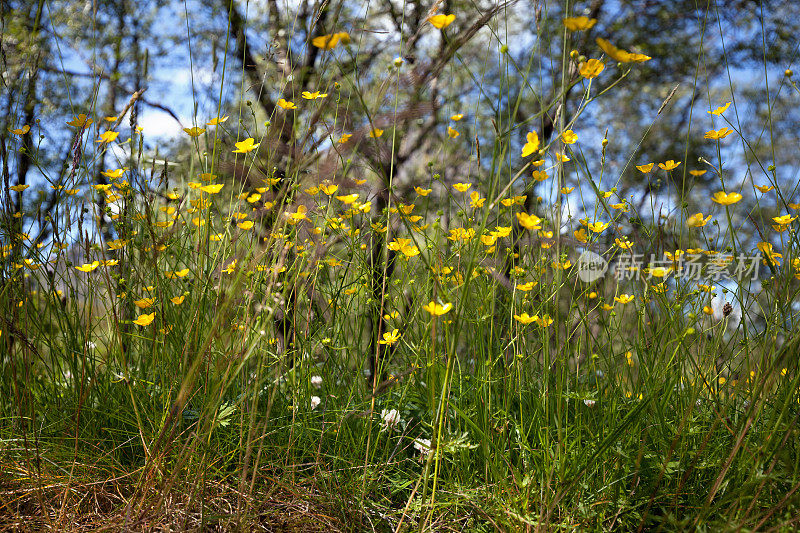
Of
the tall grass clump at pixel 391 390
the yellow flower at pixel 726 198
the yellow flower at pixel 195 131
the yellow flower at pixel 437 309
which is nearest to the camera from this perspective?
the yellow flower at pixel 437 309

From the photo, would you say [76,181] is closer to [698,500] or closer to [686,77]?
[698,500]

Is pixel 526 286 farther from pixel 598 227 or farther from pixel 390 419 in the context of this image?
pixel 390 419

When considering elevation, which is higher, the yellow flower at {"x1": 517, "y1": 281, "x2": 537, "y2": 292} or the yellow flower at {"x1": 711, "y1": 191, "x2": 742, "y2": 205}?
the yellow flower at {"x1": 711, "y1": 191, "x2": 742, "y2": 205}

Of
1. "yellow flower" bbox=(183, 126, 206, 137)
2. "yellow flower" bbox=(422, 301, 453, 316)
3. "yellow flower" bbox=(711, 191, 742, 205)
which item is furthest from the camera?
"yellow flower" bbox=(183, 126, 206, 137)

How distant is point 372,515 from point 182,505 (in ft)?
1.22

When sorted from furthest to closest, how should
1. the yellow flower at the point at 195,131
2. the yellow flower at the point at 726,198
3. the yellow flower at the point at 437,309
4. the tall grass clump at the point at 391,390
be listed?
the yellow flower at the point at 195,131 → the yellow flower at the point at 726,198 → the tall grass clump at the point at 391,390 → the yellow flower at the point at 437,309

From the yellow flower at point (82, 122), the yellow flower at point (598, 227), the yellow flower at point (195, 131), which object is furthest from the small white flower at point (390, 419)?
the yellow flower at point (82, 122)

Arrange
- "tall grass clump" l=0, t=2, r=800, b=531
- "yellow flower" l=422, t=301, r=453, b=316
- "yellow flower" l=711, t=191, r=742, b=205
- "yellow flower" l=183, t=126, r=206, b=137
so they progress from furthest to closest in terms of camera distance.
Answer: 1. "yellow flower" l=183, t=126, r=206, b=137
2. "yellow flower" l=711, t=191, r=742, b=205
3. "tall grass clump" l=0, t=2, r=800, b=531
4. "yellow flower" l=422, t=301, r=453, b=316

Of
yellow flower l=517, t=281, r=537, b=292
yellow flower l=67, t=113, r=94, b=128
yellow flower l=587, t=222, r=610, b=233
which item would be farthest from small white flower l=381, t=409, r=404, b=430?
yellow flower l=67, t=113, r=94, b=128

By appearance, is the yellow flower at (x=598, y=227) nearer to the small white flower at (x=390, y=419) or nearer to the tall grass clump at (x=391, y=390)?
the tall grass clump at (x=391, y=390)

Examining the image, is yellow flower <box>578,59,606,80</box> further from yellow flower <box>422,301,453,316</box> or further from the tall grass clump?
yellow flower <box>422,301,453,316</box>

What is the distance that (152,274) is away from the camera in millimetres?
1471

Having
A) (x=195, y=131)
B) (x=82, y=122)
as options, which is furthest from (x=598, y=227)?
(x=82, y=122)

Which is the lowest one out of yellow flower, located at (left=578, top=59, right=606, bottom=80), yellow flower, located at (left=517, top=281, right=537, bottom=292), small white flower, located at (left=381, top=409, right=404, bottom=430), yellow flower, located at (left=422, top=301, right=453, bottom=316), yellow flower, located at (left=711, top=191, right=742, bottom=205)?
small white flower, located at (left=381, top=409, right=404, bottom=430)
